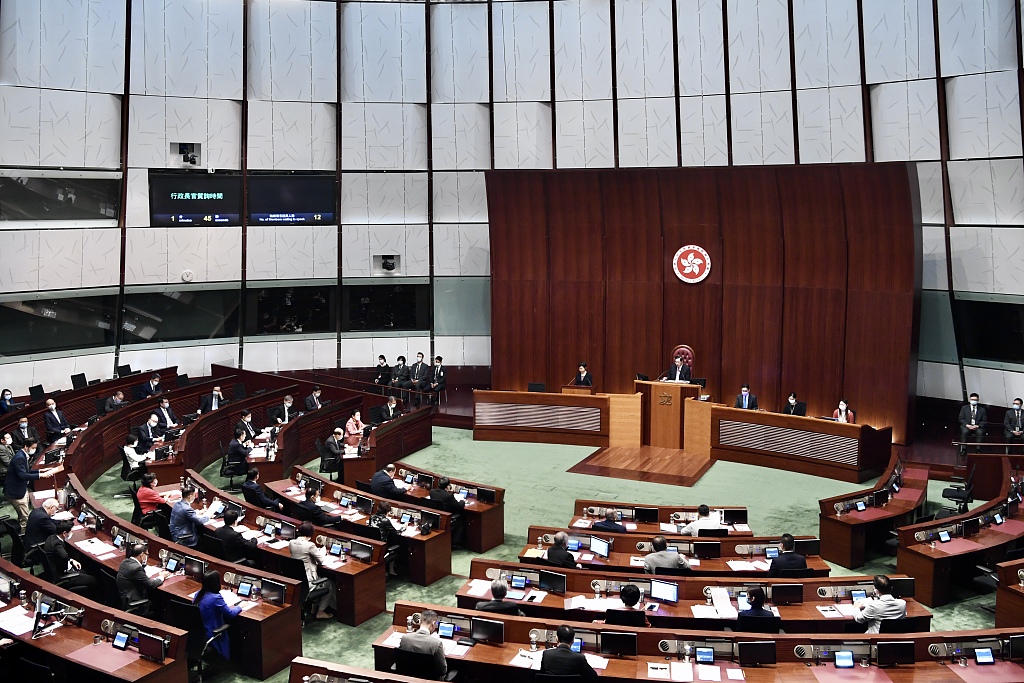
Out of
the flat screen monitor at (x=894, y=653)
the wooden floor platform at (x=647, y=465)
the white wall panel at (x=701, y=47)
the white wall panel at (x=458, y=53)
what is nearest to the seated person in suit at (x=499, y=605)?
the flat screen monitor at (x=894, y=653)

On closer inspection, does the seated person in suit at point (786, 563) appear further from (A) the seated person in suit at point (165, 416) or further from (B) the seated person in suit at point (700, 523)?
(A) the seated person in suit at point (165, 416)

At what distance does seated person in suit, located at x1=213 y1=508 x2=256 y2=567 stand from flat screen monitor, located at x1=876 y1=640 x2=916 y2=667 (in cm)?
574

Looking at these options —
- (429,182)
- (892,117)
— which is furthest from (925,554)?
(429,182)

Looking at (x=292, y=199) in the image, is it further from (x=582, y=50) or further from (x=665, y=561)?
(x=665, y=561)

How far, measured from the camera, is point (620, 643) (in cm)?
700

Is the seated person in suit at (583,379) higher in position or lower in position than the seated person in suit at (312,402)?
higher

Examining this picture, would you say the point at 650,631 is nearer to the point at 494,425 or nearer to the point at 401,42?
the point at 494,425

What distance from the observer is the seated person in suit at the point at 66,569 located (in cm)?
866

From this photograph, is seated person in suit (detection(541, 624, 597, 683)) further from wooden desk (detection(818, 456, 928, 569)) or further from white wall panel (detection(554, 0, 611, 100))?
white wall panel (detection(554, 0, 611, 100))

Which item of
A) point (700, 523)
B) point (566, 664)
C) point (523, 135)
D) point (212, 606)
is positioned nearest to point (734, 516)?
point (700, 523)

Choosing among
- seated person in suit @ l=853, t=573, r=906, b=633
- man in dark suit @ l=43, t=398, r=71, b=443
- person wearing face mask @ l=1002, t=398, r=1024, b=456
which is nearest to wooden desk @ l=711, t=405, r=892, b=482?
person wearing face mask @ l=1002, t=398, r=1024, b=456

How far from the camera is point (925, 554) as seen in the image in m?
9.43

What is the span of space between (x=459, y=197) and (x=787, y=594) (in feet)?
43.1

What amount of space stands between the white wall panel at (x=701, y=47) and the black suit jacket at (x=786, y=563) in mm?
10466
